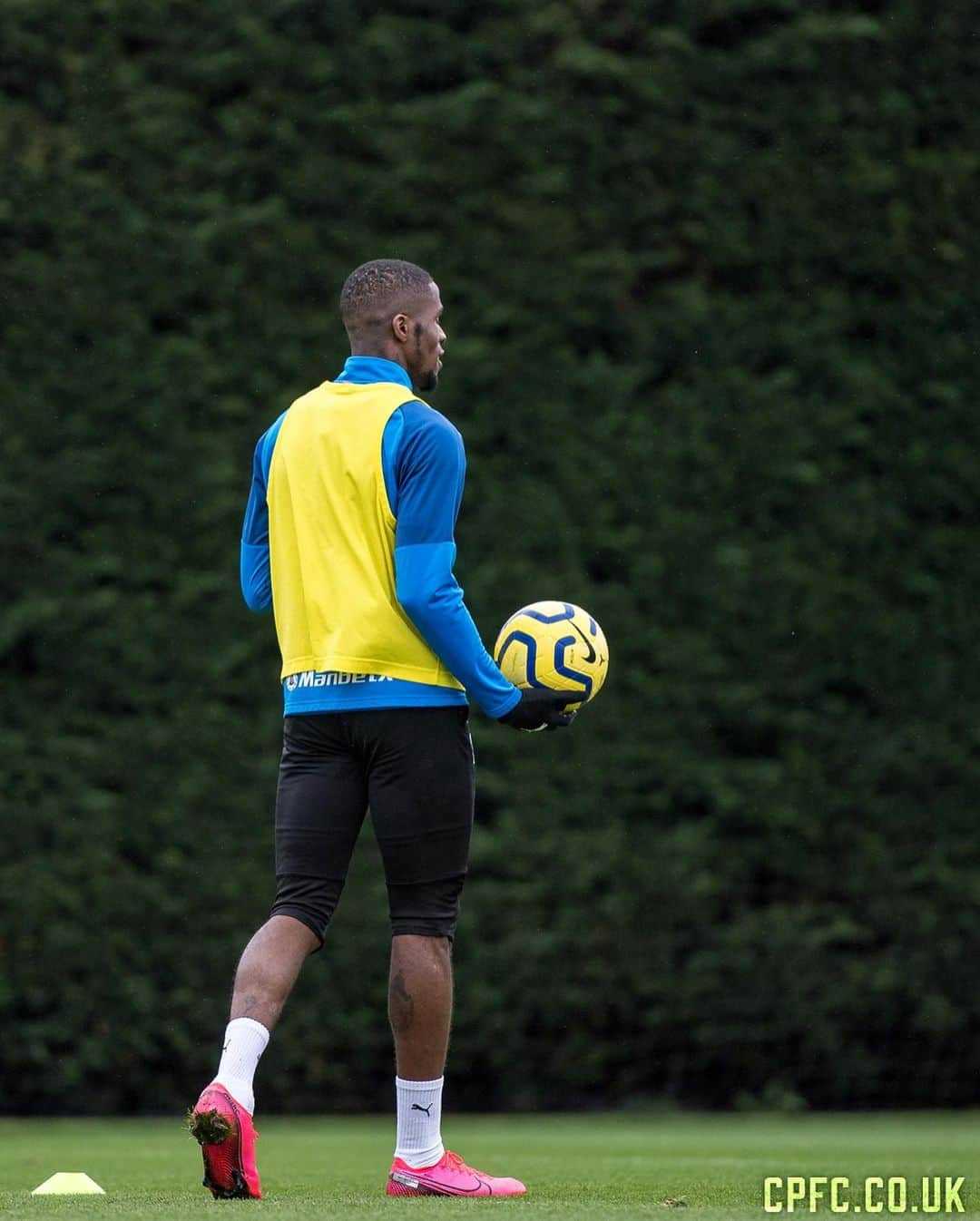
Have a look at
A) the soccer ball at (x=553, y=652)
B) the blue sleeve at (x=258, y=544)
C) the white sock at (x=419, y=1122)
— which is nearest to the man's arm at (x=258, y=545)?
the blue sleeve at (x=258, y=544)

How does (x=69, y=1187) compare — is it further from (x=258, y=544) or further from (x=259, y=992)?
(x=258, y=544)

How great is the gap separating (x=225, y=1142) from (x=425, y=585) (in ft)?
4.03

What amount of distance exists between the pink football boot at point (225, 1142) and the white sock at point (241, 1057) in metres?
0.03

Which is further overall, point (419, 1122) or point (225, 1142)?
point (419, 1122)

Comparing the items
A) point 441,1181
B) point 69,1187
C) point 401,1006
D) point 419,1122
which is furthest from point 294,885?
point 69,1187

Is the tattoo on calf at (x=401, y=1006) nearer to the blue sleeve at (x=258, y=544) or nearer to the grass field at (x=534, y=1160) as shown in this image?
the grass field at (x=534, y=1160)

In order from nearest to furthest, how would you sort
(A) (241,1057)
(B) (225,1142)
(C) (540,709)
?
1. (B) (225,1142)
2. (A) (241,1057)
3. (C) (540,709)

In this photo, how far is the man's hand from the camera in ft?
16.1

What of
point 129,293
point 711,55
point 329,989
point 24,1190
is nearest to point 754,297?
point 711,55

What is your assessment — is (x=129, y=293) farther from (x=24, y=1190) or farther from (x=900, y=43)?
(x=24, y=1190)

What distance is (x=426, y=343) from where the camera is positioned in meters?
5.02

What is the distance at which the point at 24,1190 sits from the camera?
17.5ft

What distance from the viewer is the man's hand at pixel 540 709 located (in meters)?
4.92

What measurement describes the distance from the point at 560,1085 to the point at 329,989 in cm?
93
